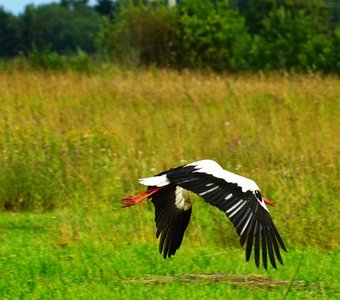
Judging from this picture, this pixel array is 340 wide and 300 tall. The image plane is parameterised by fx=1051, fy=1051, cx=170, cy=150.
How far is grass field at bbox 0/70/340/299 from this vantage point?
641 centimetres

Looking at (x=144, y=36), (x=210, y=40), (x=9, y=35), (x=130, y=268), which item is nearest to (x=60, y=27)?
(x=9, y=35)

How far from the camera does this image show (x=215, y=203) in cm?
576

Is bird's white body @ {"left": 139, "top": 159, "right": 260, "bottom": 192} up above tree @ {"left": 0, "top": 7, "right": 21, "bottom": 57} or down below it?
below

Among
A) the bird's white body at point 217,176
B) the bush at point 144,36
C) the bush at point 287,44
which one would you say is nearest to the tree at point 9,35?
the bush at point 144,36

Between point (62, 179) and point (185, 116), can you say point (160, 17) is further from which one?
point (62, 179)

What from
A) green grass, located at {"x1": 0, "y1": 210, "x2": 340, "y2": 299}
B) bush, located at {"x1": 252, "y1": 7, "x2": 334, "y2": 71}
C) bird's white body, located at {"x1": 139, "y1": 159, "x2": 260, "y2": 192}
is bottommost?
green grass, located at {"x1": 0, "y1": 210, "x2": 340, "y2": 299}

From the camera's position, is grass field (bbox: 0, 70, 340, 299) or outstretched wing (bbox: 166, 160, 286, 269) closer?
outstretched wing (bbox: 166, 160, 286, 269)

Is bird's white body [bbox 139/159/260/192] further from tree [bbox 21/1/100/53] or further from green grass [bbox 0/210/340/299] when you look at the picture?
tree [bbox 21/1/100/53]

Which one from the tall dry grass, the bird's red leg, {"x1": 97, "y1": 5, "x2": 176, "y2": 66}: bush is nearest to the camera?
the bird's red leg

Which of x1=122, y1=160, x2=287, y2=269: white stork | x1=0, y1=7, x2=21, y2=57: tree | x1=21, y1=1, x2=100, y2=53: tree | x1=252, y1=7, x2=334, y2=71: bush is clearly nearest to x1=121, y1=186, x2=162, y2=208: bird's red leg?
x1=122, y1=160, x2=287, y2=269: white stork

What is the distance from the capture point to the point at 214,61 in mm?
29938

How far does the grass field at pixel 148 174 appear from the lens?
6.41 meters

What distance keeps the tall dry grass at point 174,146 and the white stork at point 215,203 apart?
3.38 feet

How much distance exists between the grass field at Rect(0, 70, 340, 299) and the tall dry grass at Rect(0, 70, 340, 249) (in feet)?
0.05
